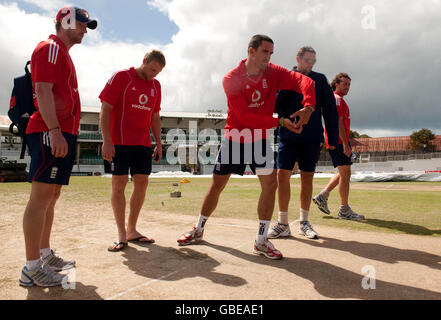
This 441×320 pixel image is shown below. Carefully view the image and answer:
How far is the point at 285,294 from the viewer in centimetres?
221

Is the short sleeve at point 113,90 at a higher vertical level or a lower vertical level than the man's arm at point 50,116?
higher

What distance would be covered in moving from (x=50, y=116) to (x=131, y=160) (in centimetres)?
141

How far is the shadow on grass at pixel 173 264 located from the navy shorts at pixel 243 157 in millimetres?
1021

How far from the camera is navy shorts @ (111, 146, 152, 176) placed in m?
3.68

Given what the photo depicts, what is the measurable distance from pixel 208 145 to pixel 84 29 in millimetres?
51609

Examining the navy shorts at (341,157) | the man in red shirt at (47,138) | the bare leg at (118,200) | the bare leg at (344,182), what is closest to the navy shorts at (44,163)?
the man in red shirt at (47,138)

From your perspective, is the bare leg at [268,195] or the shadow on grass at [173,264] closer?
the shadow on grass at [173,264]

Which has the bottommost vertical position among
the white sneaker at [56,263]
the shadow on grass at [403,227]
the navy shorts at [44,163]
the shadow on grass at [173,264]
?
the shadow on grass at [403,227]

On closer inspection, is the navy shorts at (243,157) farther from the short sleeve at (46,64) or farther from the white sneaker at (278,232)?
the short sleeve at (46,64)

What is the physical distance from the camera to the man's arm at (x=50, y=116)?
2.41 meters

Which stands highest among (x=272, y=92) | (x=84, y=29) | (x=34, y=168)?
(x=84, y=29)

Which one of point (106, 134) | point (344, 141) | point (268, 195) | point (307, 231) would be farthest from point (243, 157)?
point (344, 141)
